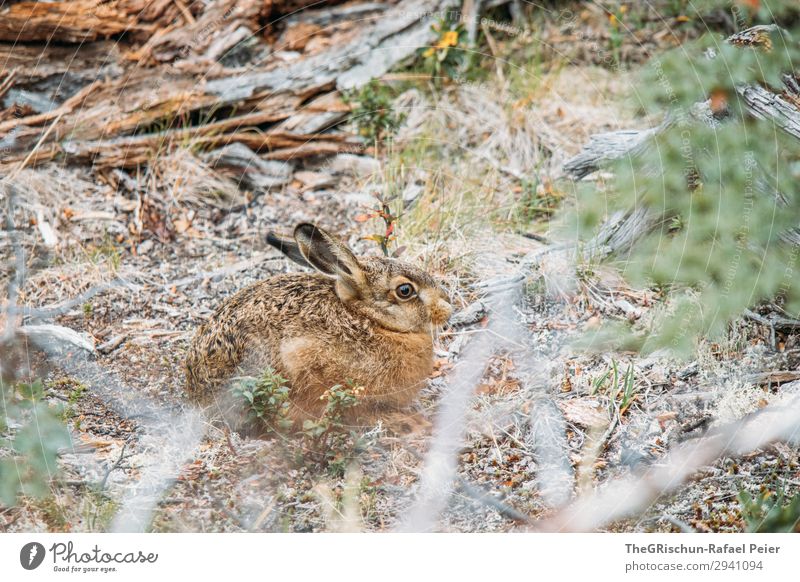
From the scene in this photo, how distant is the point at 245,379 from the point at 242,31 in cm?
215

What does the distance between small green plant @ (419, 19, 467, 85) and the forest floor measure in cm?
7

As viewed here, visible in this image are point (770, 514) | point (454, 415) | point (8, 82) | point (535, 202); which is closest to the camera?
point (770, 514)

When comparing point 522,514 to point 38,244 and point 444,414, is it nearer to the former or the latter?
point 444,414

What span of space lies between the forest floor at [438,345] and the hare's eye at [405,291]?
30cm

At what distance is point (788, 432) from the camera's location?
3.19m

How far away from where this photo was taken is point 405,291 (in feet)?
10.8

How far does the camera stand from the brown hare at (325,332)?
3125 millimetres

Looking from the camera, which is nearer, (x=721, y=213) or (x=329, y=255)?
(x=329, y=255)

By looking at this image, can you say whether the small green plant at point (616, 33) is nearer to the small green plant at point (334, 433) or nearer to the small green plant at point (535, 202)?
the small green plant at point (535, 202)

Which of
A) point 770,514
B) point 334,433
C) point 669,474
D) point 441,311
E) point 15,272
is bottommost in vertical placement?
point 770,514

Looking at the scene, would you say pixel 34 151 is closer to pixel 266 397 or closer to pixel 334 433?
pixel 266 397

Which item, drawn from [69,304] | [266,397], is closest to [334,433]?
[266,397]

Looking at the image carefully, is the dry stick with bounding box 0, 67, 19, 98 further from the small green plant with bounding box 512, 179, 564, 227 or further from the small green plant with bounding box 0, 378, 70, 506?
the small green plant with bounding box 512, 179, 564, 227

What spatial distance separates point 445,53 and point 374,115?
48cm
